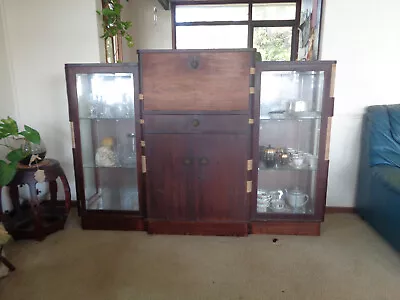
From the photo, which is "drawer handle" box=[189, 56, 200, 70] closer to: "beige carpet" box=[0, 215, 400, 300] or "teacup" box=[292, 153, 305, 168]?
"teacup" box=[292, 153, 305, 168]

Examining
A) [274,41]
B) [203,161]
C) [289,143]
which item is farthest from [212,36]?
[203,161]

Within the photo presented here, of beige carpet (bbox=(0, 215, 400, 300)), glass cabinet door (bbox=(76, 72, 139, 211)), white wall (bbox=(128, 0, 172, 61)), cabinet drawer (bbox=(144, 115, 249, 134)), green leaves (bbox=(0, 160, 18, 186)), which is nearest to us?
beige carpet (bbox=(0, 215, 400, 300))

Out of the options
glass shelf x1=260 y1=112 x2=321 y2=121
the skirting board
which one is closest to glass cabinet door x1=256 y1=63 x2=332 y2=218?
glass shelf x1=260 y1=112 x2=321 y2=121

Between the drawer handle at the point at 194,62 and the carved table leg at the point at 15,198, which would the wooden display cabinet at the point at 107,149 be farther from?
the carved table leg at the point at 15,198

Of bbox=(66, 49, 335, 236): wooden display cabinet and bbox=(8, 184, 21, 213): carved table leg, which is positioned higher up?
bbox=(66, 49, 335, 236): wooden display cabinet

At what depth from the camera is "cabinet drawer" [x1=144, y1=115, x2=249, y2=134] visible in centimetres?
199

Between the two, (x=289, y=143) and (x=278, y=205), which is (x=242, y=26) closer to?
(x=289, y=143)

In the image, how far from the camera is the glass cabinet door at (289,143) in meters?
2.14

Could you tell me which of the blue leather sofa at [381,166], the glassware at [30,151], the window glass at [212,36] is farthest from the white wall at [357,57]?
the window glass at [212,36]

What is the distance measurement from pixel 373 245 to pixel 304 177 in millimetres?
665

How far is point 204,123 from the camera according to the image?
2004 millimetres

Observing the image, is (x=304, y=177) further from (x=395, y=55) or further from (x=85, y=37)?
(x=85, y=37)

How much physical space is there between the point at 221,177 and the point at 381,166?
123cm

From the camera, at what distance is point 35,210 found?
2.06m
